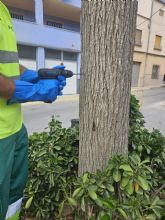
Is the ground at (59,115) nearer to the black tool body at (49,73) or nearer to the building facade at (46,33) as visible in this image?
the building facade at (46,33)

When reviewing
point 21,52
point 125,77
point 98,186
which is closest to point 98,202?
point 98,186

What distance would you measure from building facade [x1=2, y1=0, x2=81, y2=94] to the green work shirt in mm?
9587

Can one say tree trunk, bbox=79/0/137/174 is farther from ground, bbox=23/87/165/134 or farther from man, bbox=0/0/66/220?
ground, bbox=23/87/165/134

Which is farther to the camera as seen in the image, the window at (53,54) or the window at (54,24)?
the window at (54,24)

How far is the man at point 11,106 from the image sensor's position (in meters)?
1.59

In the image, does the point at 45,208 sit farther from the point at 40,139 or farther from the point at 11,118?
the point at 11,118

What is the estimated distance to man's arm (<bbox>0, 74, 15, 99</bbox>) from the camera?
58.6 inches

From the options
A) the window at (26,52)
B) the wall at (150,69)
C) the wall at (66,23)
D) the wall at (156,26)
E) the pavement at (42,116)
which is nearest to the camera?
the pavement at (42,116)

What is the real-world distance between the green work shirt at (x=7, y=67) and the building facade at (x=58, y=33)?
689cm

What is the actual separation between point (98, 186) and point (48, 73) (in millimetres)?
823

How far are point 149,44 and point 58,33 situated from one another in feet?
31.8

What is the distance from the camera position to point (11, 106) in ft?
5.64

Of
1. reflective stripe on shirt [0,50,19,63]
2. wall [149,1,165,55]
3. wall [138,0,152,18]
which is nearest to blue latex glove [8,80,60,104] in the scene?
reflective stripe on shirt [0,50,19,63]

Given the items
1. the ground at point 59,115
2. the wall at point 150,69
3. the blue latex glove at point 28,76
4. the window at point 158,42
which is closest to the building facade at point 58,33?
the wall at point 150,69
